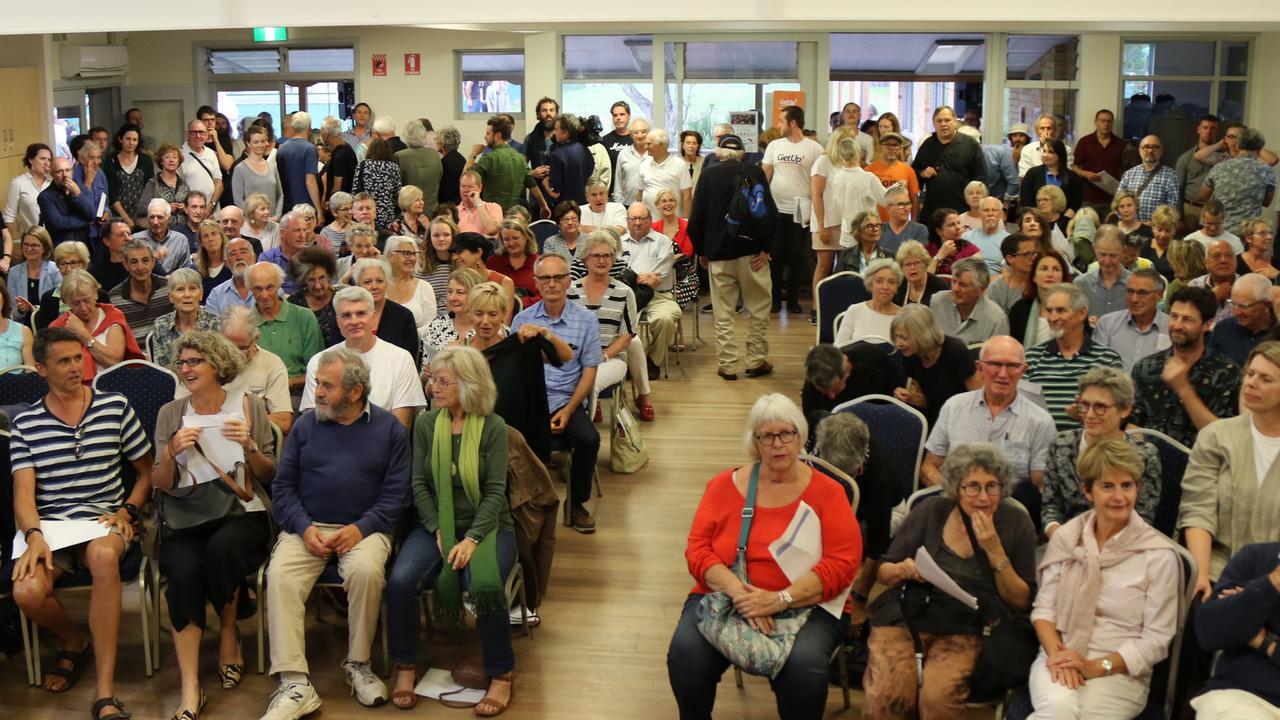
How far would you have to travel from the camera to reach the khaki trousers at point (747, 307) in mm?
9086

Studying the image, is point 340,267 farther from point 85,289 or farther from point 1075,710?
point 1075,710

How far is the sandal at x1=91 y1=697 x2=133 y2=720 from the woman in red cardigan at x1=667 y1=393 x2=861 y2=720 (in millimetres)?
1917

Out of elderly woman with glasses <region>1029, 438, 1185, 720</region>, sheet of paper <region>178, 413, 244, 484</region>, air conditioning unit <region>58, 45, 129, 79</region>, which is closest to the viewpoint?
elderly woman with glasses <region>1029, 438, 1185, 720</region>

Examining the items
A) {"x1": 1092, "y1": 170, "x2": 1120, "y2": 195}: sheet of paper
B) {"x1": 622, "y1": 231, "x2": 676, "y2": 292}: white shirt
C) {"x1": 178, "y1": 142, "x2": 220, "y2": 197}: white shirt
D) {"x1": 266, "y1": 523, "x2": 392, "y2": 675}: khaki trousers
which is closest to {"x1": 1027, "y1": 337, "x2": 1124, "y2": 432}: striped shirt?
{"x1": 266, "y1": 523, "x2": 392, "y2": 675}: khaki trousers

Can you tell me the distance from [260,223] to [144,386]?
3192 millimetres

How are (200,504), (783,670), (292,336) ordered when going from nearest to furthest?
(783,670) → (200,504) → (292,336)

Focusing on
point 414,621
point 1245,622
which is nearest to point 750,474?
point 414,621

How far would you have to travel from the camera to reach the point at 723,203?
29.7 ft

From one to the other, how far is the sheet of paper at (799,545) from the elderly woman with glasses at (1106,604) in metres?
0.70

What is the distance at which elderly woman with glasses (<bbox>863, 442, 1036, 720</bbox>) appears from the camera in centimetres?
412

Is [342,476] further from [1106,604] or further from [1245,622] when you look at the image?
[1245,622]

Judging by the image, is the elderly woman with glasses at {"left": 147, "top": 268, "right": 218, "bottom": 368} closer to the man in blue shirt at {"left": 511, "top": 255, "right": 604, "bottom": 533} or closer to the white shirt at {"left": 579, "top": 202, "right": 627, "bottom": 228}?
the man in blue shirt at {"left": 511, "top": 255, "right": 604, "bottom": 533}

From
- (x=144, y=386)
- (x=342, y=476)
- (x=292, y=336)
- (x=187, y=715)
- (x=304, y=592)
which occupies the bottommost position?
(x=187, y=715)

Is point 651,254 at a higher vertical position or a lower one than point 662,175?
lower
